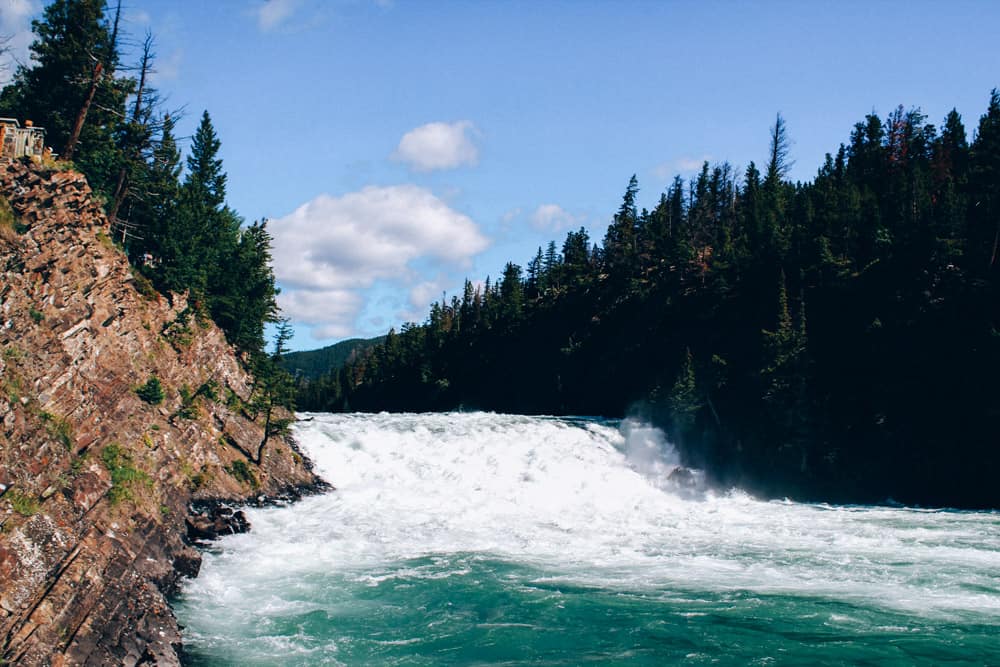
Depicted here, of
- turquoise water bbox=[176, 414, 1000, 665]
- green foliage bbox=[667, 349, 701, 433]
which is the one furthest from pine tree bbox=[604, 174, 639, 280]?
turquoise water bbox=[176, 414, 1000, 665]

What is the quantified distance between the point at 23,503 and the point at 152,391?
949 centimetres

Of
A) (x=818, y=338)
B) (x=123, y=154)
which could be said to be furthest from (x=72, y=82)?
(x=818, y=338)

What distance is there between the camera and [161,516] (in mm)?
18656

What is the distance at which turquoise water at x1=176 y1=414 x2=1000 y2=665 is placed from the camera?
14.2 meters

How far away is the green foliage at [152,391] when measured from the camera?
2117cm

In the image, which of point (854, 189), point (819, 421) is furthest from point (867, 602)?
point (854, 189)

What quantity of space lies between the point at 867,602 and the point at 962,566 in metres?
6.39

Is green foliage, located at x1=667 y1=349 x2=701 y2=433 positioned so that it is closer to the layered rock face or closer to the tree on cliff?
the layered rock face

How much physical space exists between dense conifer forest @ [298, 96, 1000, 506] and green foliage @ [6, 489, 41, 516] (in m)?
38.5

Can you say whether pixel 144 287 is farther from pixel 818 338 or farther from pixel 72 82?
pixel 818 338

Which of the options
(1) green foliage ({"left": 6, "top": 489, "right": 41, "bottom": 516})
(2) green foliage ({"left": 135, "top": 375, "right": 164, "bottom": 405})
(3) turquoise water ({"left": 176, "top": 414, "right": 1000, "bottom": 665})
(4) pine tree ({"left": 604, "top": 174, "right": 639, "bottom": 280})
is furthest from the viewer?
(4) pine tree ({"left": 604, "top": 174, "right": 639, "bottom": 280})

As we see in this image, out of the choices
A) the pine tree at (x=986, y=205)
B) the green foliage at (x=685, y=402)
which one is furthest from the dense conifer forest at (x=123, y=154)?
the pine tree at (x=986, y=205)

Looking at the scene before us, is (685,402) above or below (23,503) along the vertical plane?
above

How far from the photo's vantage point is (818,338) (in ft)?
151
